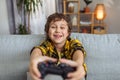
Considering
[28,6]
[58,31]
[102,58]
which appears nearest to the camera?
[58,31]

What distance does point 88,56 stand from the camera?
1.47 meters

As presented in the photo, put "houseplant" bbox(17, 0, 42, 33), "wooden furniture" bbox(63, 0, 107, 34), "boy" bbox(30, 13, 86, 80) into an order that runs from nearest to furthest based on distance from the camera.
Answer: "boy" bbox(30, 13, 86, 80) < "houseplant" bbox(17, 0, 42, 33) < "wooden furniture" bbox(63, 0, 107, 34)

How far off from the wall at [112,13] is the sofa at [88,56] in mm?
2267

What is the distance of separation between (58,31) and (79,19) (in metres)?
2.35

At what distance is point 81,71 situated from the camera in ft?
3.38

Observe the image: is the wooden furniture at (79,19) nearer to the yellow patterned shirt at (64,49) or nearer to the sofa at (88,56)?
the sofa at (88,56)

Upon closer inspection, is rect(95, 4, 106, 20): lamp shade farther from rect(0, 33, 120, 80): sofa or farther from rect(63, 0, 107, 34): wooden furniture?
rect(0, 33, 120, 80): sofa

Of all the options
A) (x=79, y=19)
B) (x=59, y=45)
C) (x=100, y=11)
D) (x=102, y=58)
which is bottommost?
(x=102, y=58)

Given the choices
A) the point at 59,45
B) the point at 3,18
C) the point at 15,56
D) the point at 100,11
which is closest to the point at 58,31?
the point at 59,45

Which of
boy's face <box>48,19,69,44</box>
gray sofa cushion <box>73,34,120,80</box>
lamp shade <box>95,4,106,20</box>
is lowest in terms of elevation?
gray sofa cushion <box>73,34,120,80</box>

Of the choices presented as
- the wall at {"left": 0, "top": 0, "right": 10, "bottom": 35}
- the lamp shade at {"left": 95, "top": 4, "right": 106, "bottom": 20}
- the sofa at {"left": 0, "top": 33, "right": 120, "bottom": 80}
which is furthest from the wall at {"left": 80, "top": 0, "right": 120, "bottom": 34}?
the sofa at {"left": 0, "top": 33, "right": 120, "bottom": 80}

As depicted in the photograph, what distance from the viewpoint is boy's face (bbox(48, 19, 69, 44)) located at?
129 cm

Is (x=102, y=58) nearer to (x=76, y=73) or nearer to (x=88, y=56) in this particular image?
(x=88, y=56)

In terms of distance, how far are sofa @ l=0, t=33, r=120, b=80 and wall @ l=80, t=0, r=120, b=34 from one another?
7.44 ft
